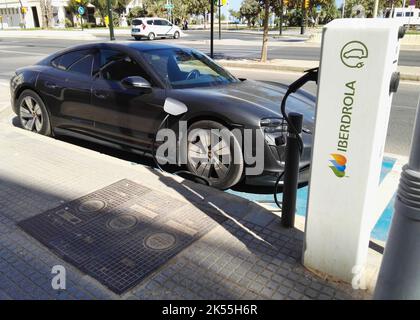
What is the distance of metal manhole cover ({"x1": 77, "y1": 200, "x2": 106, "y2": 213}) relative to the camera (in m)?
3.50

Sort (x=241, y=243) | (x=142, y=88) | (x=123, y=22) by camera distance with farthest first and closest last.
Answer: (x=123, y=22), (x=142, y=88), (x=241, y=243)

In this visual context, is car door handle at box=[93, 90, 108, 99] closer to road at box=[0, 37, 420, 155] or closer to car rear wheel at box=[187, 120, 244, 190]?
car rear wheel at box=[187, 120, 244, 190]

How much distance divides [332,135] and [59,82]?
4.15 m

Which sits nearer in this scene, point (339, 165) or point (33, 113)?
point (339, 165)

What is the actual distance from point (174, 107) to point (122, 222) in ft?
4.69

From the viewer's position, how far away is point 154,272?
265 cm

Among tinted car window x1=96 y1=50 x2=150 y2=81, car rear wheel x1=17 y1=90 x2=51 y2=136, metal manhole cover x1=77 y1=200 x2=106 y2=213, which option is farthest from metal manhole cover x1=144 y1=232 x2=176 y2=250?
car rear wheel x1=17 y1=90 x2=51 y2=136

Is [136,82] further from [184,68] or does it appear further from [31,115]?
[31,115]

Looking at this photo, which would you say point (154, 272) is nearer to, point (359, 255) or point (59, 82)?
point (359, 255)

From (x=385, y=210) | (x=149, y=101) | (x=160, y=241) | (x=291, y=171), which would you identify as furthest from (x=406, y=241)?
(x=149, y=101)

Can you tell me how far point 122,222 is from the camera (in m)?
3.29

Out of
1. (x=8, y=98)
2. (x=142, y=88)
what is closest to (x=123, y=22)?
(x=8, y=98)

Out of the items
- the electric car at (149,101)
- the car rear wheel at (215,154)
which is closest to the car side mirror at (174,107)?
the electric car at (149,101)

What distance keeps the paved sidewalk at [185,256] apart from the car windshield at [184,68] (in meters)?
1.14
